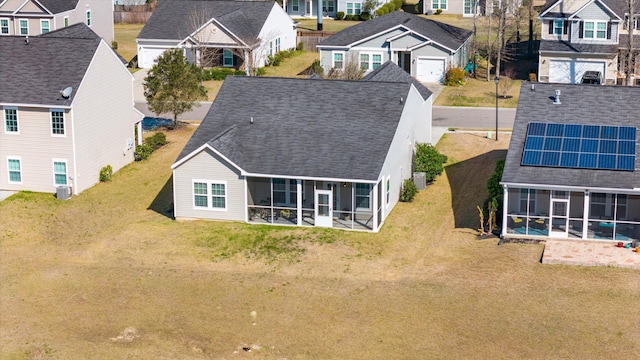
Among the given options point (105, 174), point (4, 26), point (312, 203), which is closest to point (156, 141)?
point (105, 174)

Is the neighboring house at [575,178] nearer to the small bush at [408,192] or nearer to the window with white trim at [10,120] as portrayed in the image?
the small bush at [408,192]

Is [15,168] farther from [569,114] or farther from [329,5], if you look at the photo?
[329,5]

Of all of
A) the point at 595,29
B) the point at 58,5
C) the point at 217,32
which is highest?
the point at 58,5

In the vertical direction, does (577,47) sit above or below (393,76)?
above

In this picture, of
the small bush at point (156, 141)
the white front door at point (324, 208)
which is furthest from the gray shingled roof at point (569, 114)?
the small bush at point (156, 141)

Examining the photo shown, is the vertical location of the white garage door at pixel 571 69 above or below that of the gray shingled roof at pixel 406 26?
below

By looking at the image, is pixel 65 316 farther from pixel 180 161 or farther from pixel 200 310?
pixel 180 161

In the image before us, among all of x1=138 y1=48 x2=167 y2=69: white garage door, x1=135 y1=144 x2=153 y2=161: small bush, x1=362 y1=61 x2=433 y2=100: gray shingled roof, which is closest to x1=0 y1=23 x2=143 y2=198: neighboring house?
x1=135 y1=144 x2=153 y2=161: small bush
